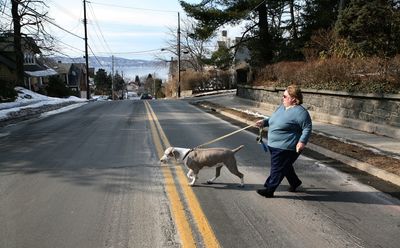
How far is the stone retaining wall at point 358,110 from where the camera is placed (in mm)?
11750

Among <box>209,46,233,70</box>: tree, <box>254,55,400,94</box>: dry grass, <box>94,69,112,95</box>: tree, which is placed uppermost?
<box>209,46,233,70</box>: tree

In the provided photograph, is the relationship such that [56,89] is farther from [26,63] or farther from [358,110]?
[358,110]

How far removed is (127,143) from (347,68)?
863 cm

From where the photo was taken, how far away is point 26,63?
59.2 metres

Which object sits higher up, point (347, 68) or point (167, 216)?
point (347, 68)

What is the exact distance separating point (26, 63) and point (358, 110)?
53.9m

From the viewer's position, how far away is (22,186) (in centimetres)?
700

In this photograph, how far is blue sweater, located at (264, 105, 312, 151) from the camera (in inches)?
234

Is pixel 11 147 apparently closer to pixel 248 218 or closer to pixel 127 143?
pixel 127 143

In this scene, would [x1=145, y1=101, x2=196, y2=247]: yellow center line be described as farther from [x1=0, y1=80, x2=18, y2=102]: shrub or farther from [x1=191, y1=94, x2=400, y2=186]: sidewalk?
[x1=0, y1=80, x2=18, y2=102]: shrub

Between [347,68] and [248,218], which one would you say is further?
[347,68]

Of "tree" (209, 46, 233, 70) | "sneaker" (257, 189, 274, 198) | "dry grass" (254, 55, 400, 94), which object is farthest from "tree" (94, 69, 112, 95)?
"sneaker" (257, 189, 274, 198)

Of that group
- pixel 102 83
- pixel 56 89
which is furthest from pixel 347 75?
pixel 102 83

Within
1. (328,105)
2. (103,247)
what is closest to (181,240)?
(103,247)
